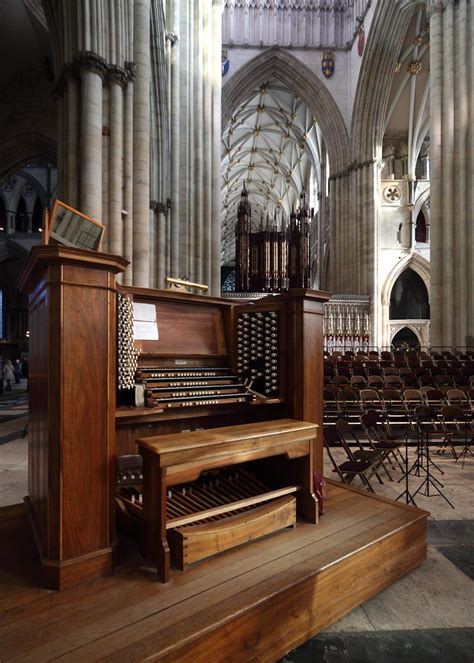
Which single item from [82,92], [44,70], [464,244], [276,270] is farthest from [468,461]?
[276,270]

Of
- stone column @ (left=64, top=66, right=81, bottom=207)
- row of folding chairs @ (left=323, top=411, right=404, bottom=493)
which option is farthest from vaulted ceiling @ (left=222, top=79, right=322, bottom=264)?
row of folding chairs @ (left=323, top=411, right=404, bottom=493)

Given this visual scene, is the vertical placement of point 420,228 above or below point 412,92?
below

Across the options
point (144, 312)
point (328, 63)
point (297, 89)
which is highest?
point (328, 63)

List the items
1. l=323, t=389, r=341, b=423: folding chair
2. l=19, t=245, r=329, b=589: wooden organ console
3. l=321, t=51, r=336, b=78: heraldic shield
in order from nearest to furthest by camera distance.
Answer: l=19, t=245, r=329, b=589: wooden organ console, l=323, t=389, r=341, b=423: folding chair, l=321, t=51, r=336, b=78: heraldic shield

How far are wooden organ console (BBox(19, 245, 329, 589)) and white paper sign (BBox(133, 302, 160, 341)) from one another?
60 millimetres

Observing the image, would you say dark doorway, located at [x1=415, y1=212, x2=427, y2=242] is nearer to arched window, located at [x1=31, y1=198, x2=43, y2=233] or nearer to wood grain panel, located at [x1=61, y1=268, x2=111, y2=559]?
arched window, located at [x1=31, y1=198, x2=43, y2=233]

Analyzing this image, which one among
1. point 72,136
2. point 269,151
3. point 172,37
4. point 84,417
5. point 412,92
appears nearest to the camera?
point 84,417

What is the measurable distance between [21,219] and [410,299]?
25.0 meters

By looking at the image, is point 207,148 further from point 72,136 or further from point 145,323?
point 145,323

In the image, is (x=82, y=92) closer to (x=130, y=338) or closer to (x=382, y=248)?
(x=130, y=338)

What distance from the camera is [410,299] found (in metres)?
26.9

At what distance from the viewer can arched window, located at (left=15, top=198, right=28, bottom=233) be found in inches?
966

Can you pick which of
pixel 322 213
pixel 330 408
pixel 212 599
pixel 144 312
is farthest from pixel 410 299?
pixel 212 599

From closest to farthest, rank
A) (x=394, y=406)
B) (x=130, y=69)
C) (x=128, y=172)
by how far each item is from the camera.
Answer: (x=394, y=406)
(x=130, y=69)
(x=128, y=172)
